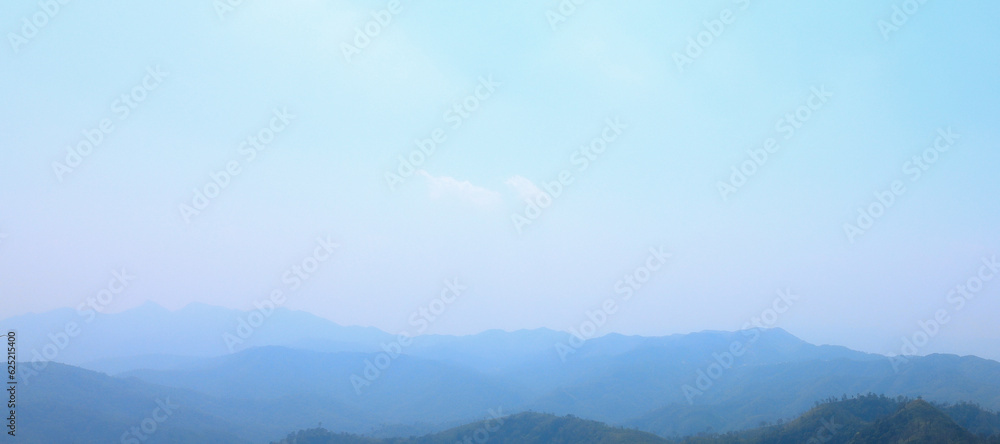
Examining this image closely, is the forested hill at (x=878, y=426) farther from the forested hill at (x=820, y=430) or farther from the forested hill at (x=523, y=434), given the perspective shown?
the forested hill at (x=523, y=434)

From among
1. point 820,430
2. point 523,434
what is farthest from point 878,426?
point 523,434

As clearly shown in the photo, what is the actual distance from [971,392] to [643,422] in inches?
2944

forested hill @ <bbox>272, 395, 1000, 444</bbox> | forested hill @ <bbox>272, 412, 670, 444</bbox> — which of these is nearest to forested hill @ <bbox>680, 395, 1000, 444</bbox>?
forested hill @ <bbox>272, 395, 1000, 444</bbox>

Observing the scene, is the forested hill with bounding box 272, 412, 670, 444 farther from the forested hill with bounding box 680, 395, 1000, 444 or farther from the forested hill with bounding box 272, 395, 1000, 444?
the forested hill with bounding box 680, 395, 1000, 444

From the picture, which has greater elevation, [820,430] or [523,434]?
[523,434]

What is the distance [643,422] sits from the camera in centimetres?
14838

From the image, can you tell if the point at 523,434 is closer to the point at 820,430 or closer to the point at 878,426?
the point at 820,430

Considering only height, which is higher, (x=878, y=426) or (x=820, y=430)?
(x=878, y=426)

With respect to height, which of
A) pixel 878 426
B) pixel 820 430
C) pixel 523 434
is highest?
pixel 523 434

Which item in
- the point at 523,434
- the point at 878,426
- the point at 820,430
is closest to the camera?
the point at 878,426

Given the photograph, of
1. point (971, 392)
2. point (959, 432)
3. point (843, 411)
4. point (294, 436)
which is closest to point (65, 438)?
point (294, 436)

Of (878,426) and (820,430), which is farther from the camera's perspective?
(820,430)

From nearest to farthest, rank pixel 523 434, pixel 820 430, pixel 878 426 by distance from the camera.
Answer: pixel 878 426, pixel 820 430, pixel 523 434

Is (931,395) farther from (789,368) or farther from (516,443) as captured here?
(516,443)
